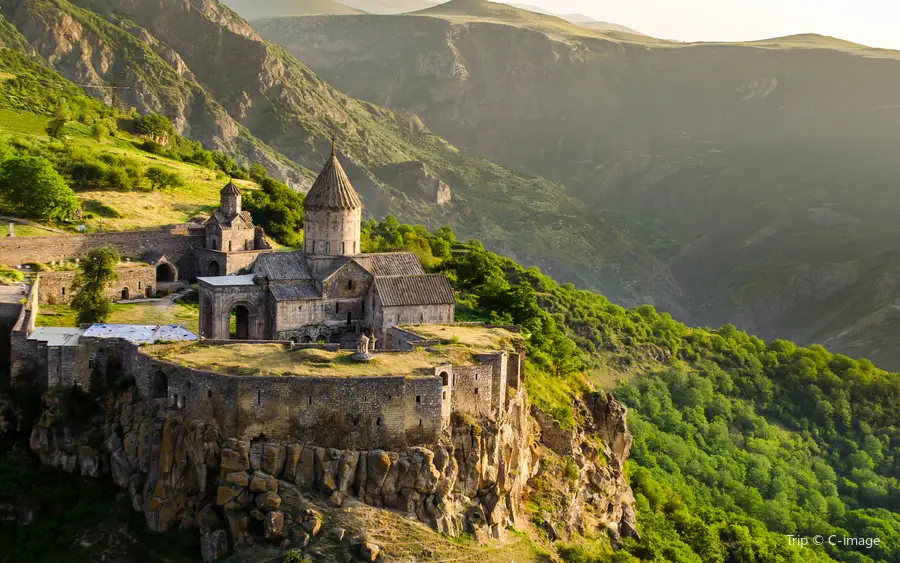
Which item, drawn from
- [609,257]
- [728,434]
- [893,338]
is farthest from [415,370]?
[609,257]

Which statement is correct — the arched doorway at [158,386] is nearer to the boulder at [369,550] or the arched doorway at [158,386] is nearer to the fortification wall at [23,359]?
the fortification wall at [23,359]

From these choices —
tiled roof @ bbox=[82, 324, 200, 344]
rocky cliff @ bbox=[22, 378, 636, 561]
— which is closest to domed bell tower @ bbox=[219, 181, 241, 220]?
tiled roof @ bbox=[82, 324, 200, 344]

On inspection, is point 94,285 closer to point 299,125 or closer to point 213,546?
point 213,546

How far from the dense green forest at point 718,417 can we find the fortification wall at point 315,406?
10.9 m

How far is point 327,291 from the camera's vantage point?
47344mm

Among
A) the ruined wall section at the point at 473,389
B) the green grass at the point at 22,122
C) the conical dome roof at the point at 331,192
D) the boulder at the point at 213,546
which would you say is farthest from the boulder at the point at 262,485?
the green grass at the point at 22,122

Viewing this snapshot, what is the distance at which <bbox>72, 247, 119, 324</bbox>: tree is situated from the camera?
46375 millimetres

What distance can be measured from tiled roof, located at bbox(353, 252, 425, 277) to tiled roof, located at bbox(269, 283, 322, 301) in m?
2.85

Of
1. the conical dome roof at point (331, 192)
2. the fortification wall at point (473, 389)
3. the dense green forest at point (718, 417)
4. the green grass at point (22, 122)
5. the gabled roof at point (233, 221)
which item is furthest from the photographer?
the green grass at point (22, 122)

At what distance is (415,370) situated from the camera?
36.9m

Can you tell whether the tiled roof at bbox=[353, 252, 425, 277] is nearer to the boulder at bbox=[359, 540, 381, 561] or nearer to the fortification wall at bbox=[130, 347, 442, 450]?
the fortification wall at bbox=[130, 347, 442, 450]

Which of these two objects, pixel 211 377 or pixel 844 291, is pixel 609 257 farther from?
pixel 211 377

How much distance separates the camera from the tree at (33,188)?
63656mm

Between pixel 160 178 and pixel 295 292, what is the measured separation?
39.1 metres
